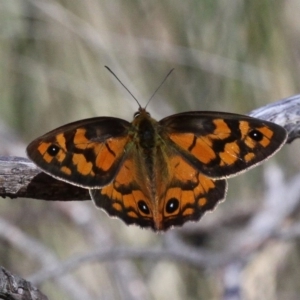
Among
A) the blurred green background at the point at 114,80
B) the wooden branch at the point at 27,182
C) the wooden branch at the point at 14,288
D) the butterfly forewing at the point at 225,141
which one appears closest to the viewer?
the wooden branch at the point at 14,288

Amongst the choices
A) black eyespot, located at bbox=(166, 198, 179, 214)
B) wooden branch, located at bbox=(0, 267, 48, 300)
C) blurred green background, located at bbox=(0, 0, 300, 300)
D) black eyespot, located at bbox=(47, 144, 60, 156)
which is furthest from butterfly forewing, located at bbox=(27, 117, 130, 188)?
blurred green background, located at bbox=(0, 0, 300, 300)

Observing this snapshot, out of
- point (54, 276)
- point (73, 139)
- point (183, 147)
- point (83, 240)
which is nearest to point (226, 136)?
point (183, 147)

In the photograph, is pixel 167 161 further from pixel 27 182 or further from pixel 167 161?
pixel 27 182

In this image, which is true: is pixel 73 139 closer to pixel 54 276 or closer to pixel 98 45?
pixel 54 276

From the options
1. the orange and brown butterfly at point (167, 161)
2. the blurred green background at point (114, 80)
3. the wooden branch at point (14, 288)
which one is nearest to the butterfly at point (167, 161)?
the orange and brown butterfly at point (167, 161)

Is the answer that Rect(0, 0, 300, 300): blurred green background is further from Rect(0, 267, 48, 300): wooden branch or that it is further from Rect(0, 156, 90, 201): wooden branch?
Rect(0, 267, 48, 300): wooden branch

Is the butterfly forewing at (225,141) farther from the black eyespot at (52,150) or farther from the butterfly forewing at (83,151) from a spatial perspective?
the black eyespot at (52,150)

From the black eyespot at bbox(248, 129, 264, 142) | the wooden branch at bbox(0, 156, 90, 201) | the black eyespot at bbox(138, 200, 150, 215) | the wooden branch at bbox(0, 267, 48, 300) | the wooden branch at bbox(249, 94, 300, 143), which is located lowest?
the wooden branch at bbox(0, 267, 48, 300)
